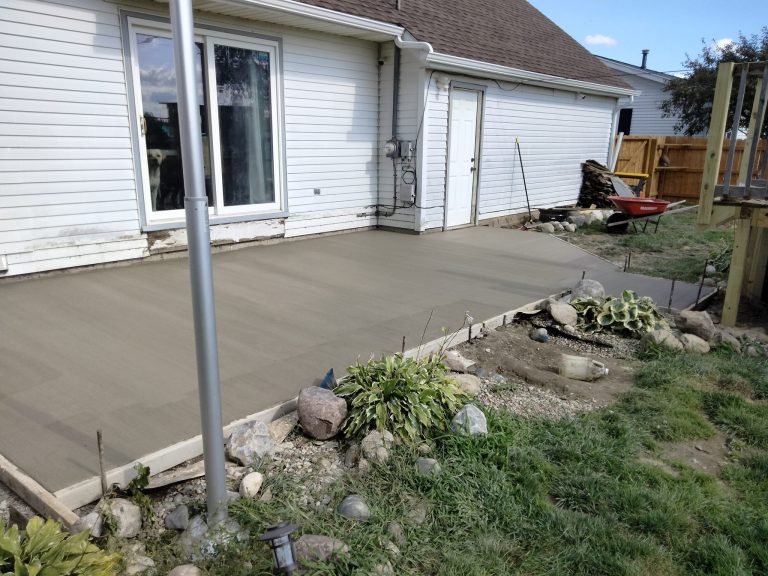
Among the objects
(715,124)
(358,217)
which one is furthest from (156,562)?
(358,217)

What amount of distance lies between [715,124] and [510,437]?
3.38 meters

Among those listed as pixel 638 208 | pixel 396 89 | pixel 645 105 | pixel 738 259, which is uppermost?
pixel 645 105

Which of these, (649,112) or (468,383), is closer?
(468,383)

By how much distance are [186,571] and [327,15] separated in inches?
258

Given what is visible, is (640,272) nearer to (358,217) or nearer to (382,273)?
(382,273)

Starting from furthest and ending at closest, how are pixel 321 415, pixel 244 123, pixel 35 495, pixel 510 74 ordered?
pixel 510 74 < pixel 244 123 < pixel 321 415 < pixel 35 495

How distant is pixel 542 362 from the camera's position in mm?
4242

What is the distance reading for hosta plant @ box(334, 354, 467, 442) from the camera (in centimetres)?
295

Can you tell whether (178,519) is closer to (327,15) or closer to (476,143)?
(327,15)

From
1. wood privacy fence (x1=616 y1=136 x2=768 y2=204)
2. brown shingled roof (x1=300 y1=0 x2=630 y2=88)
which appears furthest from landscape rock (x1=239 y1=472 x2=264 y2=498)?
wood privacy fence (x1=616 y1=136 x2=768 y2=204)

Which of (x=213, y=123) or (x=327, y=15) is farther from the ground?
(x=327, y=15)

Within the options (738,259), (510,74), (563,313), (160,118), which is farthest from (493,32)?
(563,313)

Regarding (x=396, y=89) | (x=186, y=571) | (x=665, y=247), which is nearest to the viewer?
(x=186, y=571)

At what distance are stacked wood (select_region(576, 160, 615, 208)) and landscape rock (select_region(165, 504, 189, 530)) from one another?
40.4ft
